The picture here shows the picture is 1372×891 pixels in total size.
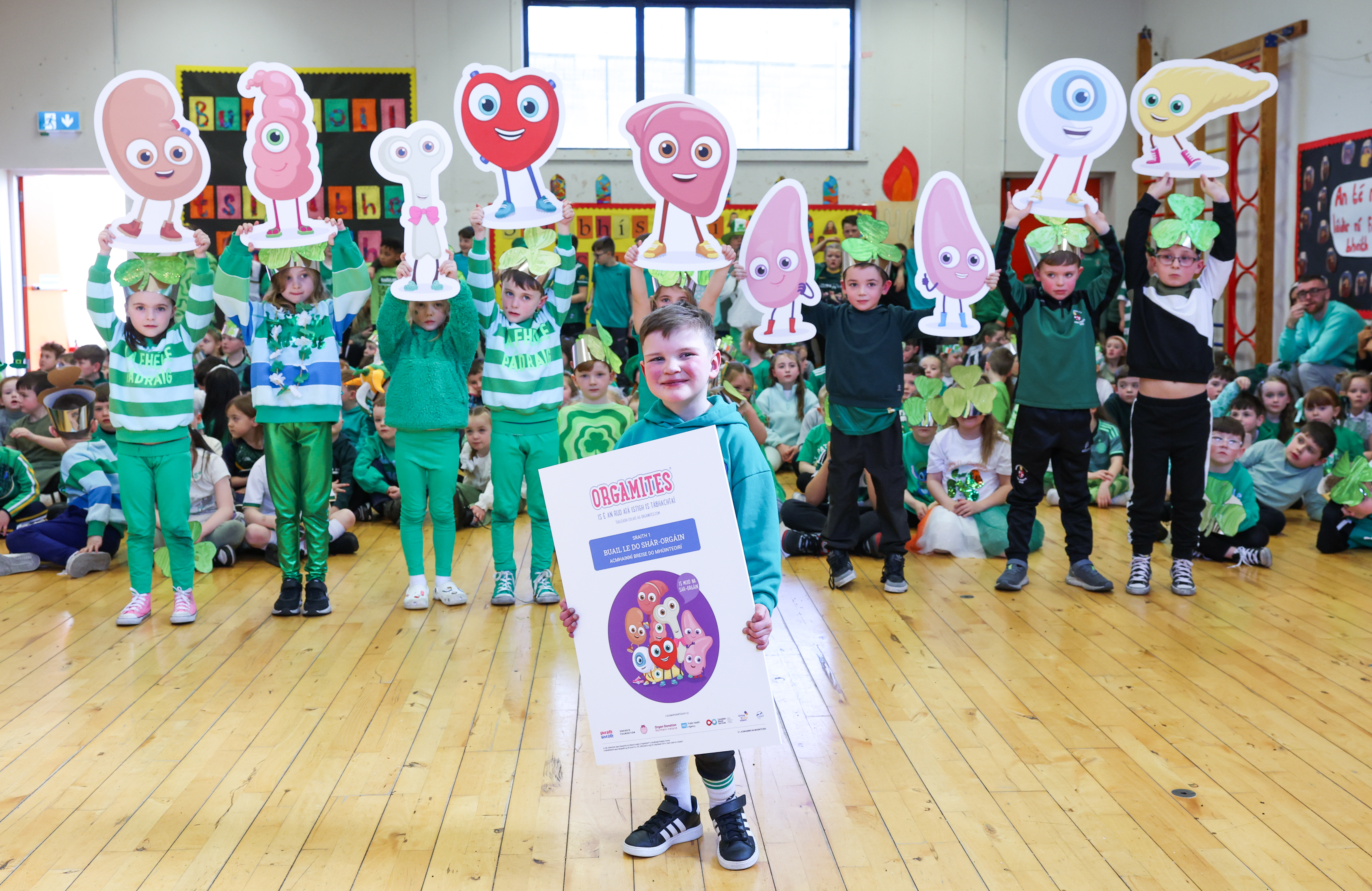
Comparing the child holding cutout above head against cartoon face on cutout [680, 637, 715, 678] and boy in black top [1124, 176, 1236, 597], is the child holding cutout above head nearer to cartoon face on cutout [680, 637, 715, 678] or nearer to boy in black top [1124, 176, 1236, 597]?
cartoon face on cutout [680, 637, 715, 678]

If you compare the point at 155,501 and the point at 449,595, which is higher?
the point at 155,501

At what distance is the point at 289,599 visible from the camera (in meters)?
4.07

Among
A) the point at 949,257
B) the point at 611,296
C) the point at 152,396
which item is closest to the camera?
the point at 152,396

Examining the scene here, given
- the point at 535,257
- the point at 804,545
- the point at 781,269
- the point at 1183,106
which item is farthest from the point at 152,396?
the point at 1183,106

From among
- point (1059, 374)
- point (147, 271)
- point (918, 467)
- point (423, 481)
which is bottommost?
point (918, 467)

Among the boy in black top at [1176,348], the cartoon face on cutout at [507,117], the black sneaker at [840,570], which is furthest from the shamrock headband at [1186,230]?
the cartoon face on cutout at [507,117]

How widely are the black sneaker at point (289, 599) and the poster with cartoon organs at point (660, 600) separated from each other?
232 cm

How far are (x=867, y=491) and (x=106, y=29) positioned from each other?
8.97 metres

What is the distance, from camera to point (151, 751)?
2777 mm

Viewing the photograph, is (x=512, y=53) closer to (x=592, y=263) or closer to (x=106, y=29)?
(x=592, y=263)

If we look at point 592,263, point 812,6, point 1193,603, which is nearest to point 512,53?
point 592,263

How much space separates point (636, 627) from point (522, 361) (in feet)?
7.06

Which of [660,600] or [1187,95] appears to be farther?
[1187,95]

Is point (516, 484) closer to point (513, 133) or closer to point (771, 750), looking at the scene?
point (513, 133)
